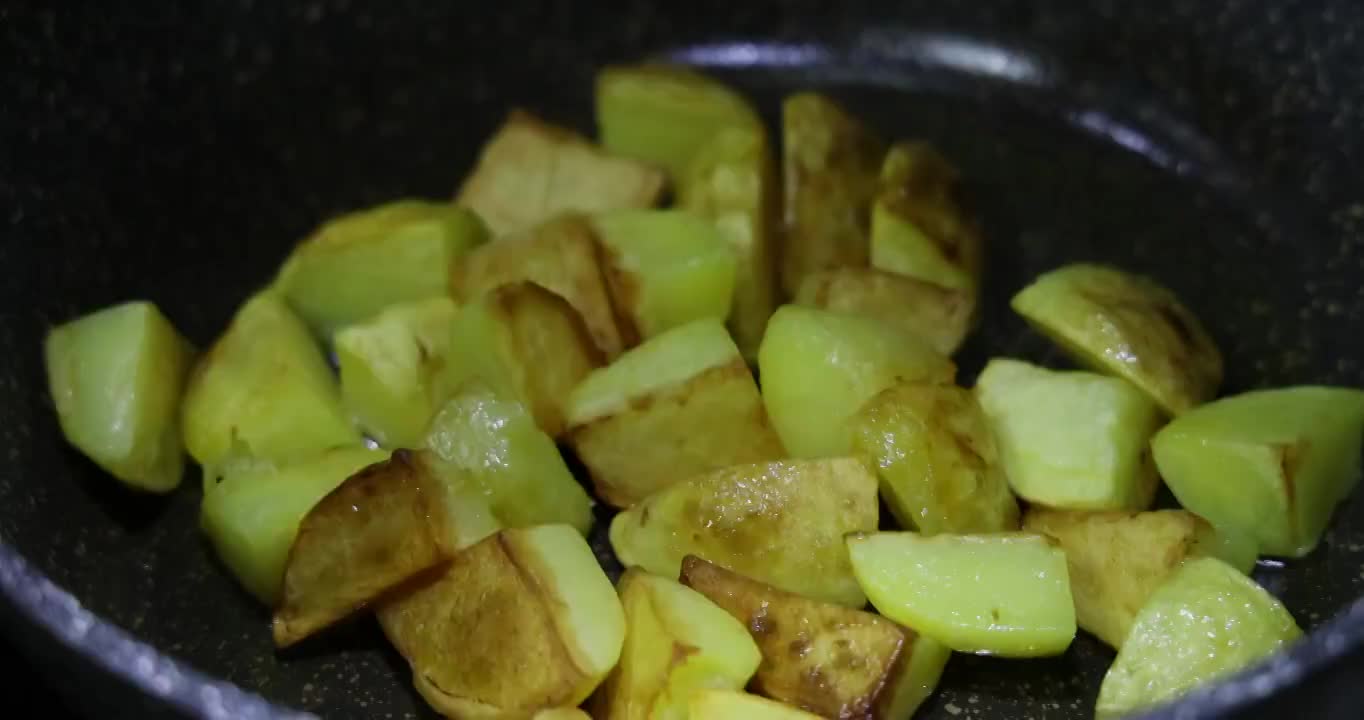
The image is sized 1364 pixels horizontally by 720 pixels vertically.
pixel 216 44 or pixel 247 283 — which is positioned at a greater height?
pixel 216 44

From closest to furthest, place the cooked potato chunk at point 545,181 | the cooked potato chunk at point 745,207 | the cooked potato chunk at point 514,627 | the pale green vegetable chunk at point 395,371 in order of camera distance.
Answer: the cooked potato chunk at point 514,627 < the pale green vegetable chunk at point 395,371 < the cooked potato chunk at point 745,207 < the cooked potato chunk at point 545,181

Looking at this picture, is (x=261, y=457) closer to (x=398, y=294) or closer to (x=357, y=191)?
(x=398, y=294)

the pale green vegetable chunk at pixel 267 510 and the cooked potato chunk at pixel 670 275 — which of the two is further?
the cooked potato chunk at pixel 670 275

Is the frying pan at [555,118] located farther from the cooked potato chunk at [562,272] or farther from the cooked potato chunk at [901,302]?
the cooked potato chunk at [562,272]

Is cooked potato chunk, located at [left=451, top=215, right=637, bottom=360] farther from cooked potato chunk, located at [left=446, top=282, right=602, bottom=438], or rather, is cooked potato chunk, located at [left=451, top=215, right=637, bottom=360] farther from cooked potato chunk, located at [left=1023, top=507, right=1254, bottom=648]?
cooked potato chunk, located at [left=1023, top=507, right=1254, bottom=648]

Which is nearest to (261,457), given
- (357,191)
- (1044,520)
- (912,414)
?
(357,191)

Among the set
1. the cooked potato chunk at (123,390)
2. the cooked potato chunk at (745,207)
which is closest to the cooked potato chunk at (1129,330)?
the cooked potato chunk at (745,207)

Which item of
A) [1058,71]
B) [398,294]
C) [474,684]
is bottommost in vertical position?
[474,684]
